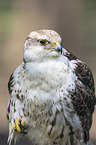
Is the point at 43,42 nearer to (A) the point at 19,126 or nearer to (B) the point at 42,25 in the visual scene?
(A) the point at 19,126

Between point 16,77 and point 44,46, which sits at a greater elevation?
point 44,46

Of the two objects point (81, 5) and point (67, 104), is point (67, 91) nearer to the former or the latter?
point (67, 104)

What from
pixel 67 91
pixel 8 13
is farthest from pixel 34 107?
pixel 8 13

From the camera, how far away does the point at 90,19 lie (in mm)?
9312

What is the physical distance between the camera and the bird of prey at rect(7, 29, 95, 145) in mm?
3252

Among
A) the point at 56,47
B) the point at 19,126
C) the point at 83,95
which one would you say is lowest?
the point at 19,126

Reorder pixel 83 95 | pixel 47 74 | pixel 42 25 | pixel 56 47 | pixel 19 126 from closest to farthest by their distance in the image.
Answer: pixel 56 47
pixel 47 74
pixel 83 95
pixel 19 126
pixel 42 25

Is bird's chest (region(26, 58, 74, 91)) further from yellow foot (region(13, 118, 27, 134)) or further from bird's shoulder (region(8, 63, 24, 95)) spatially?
yellow foot (region(13, 118, 27, 134))

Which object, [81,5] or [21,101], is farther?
[81,5]

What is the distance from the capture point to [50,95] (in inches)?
133

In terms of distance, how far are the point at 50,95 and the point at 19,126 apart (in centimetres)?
61

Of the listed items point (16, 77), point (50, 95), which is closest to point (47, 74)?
point (50, 95)

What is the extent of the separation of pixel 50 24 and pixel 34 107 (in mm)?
4963

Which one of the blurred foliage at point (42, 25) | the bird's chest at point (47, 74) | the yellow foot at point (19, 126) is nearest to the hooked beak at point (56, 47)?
the bird's chest at point (47, 74)
